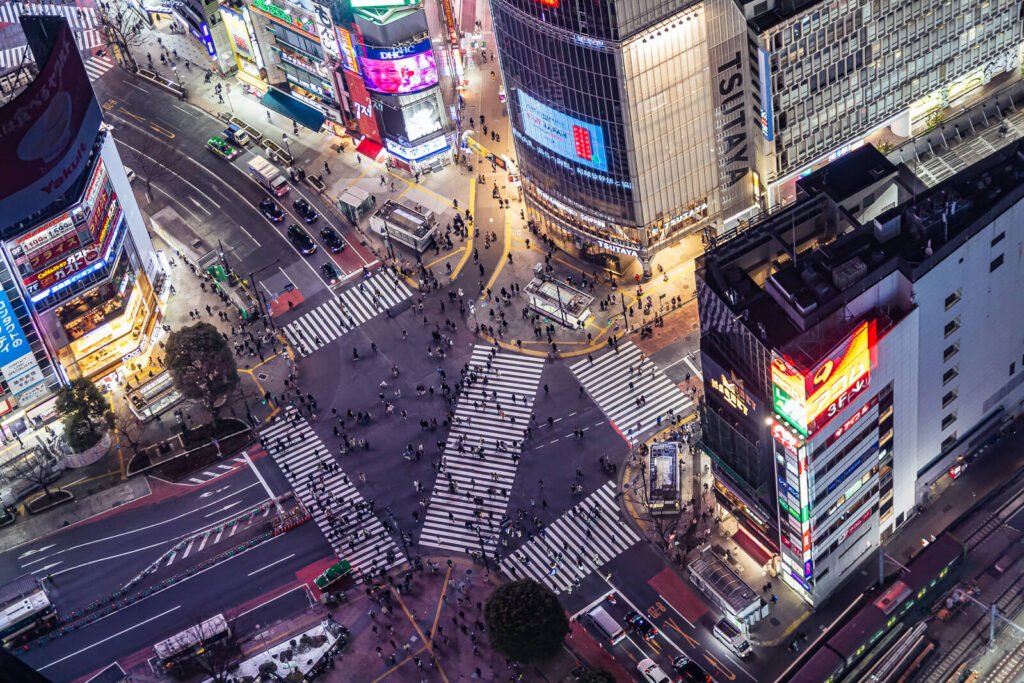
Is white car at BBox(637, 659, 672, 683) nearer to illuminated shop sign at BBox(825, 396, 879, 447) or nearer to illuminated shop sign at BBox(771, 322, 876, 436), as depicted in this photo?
illuminated shop sign at BBox(825, 396, 879, 447)

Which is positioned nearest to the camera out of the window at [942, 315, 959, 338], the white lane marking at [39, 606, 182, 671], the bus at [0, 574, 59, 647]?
the window at [942, 315, 959, 338]

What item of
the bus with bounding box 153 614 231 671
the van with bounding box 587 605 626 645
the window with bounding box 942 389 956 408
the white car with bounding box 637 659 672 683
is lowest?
the white car with bounding box 637 659 672 683

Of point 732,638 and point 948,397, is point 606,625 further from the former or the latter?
point 948,397

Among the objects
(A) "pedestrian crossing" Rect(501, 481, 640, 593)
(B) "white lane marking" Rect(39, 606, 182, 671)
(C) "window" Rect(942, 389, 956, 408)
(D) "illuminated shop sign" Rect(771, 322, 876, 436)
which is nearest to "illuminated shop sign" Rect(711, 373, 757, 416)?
(D) "illuminated shop sign" Rect(771, 322, 876, 436)

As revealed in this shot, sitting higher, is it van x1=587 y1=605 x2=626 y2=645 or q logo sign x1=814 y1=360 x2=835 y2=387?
q logo sign x1=814 y1=360 x2=835 y2=387

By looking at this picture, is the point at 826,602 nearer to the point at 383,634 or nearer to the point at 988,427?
the point at 988,427

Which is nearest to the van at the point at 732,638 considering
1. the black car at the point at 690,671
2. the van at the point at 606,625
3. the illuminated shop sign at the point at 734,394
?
the black car at the point at 690,671

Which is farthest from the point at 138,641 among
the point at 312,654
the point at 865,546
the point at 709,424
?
the point at 865,546
